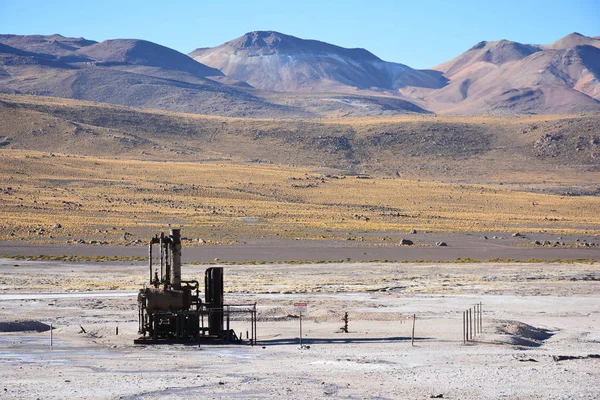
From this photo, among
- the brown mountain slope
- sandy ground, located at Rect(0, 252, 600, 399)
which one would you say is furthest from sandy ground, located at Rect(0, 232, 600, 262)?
the brown mountain slope

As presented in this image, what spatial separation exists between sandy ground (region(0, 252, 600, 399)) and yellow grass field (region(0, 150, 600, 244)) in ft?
81.1

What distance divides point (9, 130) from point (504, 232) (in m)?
101

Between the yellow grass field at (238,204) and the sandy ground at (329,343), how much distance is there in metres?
24.7

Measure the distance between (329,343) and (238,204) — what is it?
2804 inches

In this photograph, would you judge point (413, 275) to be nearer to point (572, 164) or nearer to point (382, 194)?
point (382, 194)

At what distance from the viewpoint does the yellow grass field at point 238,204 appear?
247 feet

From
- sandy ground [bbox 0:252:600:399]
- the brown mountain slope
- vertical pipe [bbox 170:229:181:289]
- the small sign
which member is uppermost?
the brown mountain slope

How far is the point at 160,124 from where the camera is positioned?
178875mm

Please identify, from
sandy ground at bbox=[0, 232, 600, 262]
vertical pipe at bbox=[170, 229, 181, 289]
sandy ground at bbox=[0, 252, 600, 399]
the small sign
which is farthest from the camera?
sandy ground at bbox=[0, 232, 600, 262]

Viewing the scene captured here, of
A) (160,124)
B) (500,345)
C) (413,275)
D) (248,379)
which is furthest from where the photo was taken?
(160,124)

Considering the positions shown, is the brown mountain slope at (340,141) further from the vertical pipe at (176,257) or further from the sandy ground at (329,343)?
the vertical pipe at (176,257)

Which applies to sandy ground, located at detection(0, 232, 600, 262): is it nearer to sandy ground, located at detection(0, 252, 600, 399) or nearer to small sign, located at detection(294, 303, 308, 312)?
sandy ground, located at detection(0, 252, 600, 399)

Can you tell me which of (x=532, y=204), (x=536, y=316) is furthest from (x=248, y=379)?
(x=532, y=204)

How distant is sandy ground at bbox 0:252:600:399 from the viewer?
21609 millimetres
